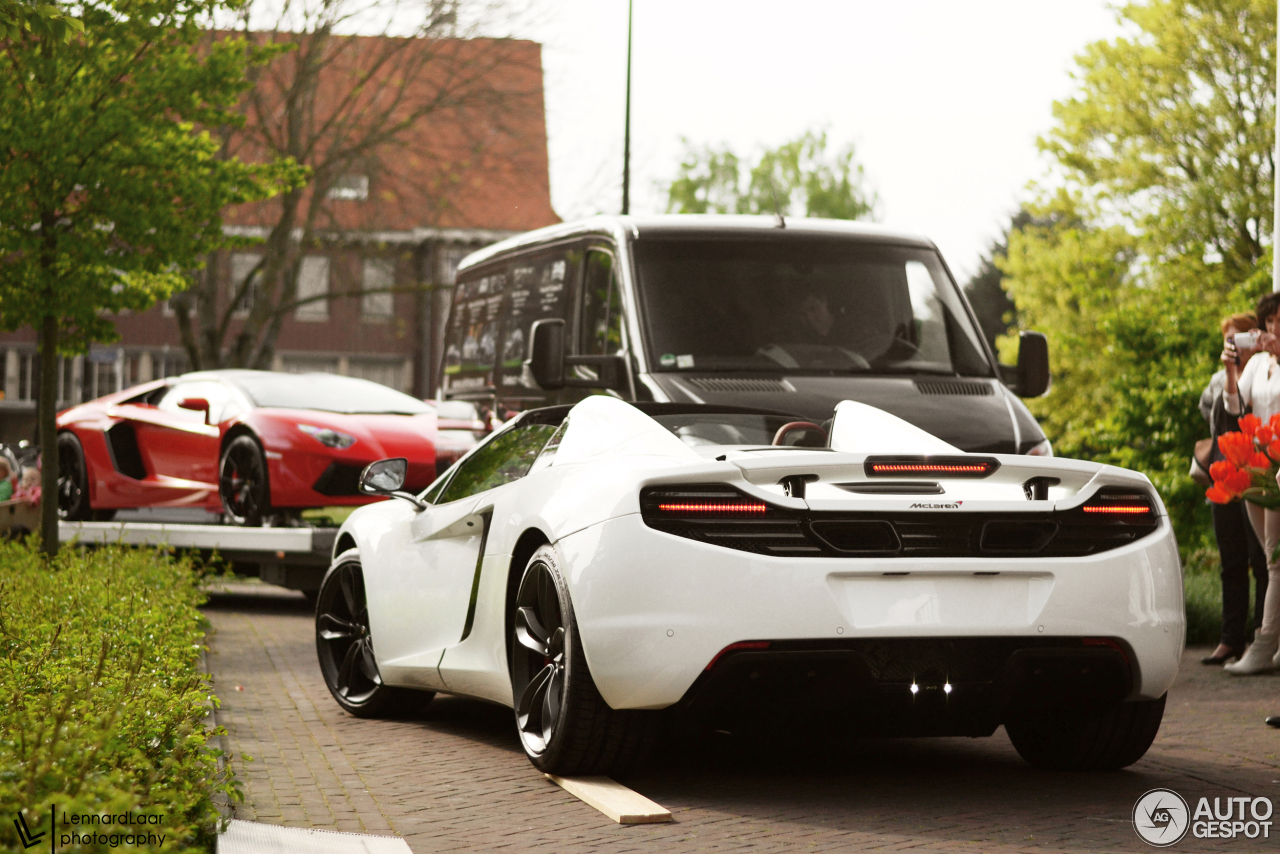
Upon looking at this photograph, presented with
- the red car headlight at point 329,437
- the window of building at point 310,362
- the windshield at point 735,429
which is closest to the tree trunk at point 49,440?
the red car headlight at point 329,437

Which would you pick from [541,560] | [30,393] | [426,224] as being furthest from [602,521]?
[30,393]

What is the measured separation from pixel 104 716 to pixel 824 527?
2114mm

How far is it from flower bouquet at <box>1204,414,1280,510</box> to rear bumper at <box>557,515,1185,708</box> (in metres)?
1.11

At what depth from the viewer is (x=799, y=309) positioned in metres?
9.52

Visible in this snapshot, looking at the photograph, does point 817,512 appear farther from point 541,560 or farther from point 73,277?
point 73,277

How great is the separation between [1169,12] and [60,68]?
92.5 ft

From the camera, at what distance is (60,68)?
11.0 metres

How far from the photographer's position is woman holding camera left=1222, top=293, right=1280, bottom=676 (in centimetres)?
827

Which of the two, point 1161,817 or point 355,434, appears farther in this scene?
point 355,434

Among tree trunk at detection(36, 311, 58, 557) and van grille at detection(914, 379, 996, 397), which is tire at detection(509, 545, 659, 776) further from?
tree trunk at detection(36, 311, 58, 557)

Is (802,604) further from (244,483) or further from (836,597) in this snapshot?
A: (244,483)

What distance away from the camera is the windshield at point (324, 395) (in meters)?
12.7

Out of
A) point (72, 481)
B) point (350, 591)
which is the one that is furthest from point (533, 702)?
point (72, 481)

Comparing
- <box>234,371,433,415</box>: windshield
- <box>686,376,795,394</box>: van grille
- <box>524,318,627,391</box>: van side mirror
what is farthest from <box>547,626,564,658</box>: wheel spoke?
<box>234,371,433,415</box>: windshield
